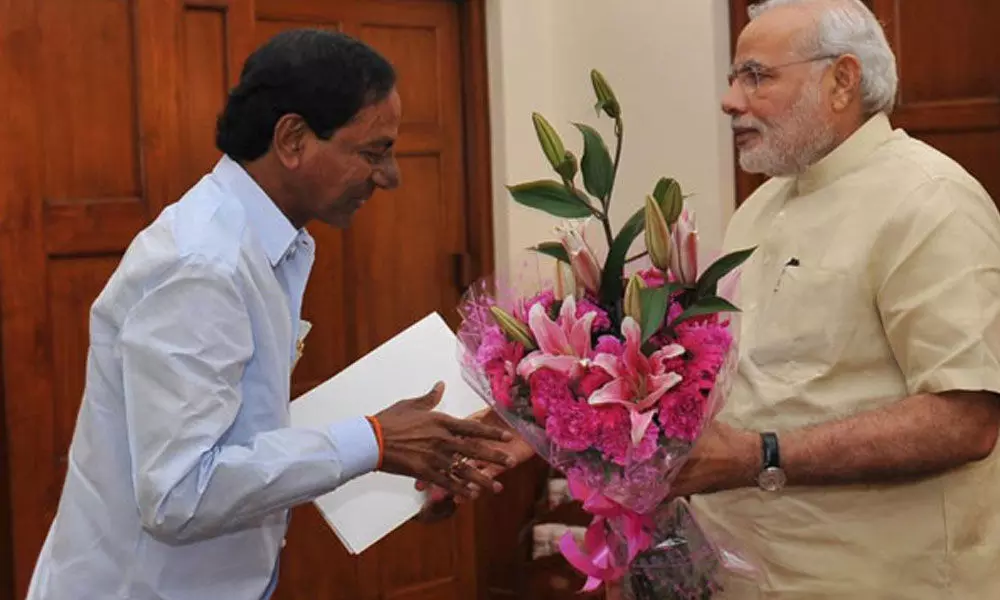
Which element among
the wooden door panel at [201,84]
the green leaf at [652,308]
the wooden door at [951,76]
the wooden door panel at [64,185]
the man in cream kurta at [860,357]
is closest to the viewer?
the green leaf at [652,308]

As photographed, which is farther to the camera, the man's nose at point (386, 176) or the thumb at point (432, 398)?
the man's nose at point (386, 176)

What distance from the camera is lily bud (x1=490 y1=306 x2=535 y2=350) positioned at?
1546 millimetres

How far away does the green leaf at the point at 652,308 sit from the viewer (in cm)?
145

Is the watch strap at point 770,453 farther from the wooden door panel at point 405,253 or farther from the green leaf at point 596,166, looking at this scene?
the wooden door panel at point 405,253

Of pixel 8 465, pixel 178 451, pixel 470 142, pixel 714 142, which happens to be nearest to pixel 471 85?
pixel 470 142

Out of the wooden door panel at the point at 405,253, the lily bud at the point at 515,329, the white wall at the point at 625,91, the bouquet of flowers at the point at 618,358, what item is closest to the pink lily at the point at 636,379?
the bouquet of flowers at the point at 618,358

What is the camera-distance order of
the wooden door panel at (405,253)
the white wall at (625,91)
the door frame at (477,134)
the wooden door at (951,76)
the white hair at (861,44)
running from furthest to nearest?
the door frame at (477,134) → the wooden door panel at (405,253) → the white wall at (625,91) → the wooden door at (951,76) → the white hair at (861,44)

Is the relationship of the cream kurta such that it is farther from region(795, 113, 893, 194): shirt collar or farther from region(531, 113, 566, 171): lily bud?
region(531, 113, 566, 171): lily bud

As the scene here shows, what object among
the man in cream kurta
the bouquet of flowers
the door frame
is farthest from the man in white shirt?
the door frame

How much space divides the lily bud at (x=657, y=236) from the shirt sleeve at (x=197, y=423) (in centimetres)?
50

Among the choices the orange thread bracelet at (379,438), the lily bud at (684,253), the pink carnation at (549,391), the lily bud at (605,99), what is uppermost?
the lily bud at (605,99)

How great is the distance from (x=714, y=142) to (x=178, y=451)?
99.3 inches

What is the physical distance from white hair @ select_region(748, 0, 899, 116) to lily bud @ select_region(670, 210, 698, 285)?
60 centimetres

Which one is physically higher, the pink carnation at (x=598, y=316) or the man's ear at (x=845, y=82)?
the man's ear at (x=845, y=82)
